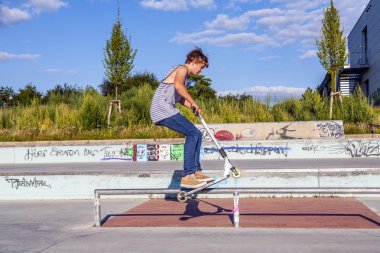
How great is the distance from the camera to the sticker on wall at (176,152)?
2092 centimetres

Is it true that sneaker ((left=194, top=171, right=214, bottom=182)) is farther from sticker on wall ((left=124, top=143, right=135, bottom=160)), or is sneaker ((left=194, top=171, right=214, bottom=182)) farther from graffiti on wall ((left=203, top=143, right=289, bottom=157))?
sticker on wall ((left=124, top=143, right=135, bottom=160))

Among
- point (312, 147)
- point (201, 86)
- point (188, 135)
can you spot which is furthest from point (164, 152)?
point (201, 86)

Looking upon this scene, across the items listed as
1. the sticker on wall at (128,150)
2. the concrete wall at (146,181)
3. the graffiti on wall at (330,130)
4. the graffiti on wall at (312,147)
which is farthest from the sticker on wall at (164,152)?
the concrete wall at (146,181)

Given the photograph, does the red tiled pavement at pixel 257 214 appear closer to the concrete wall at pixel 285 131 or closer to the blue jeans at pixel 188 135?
the blue jeans at pixel 188 135

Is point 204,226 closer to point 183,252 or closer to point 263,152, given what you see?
point 183,252

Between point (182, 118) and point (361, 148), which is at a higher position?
point (182, 118)

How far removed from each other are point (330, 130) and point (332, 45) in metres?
9.51

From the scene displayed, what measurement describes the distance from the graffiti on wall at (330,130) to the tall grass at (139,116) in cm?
108

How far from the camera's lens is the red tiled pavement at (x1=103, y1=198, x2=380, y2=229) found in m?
6.20

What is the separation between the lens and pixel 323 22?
30.8m

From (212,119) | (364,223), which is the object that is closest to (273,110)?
(212,119)

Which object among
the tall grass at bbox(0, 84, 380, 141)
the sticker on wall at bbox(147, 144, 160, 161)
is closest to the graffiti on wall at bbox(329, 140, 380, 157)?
the tall grass at bbox(0, 84, 380, 141)

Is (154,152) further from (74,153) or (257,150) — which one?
(257,150)

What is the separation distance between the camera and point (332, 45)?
98.0 feet
